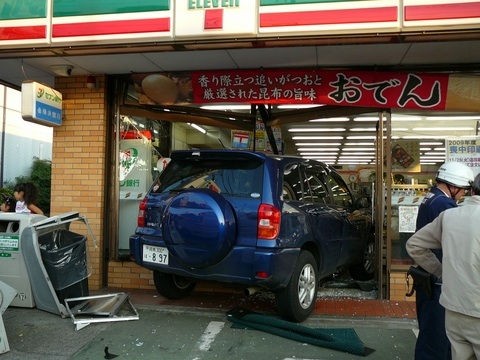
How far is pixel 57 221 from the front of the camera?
18.3 feet

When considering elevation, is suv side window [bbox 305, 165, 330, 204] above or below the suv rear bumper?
above

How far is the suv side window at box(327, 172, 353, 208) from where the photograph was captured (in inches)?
259

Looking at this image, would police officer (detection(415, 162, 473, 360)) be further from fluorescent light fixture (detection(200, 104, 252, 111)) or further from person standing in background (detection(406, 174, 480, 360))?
fluorescent light fixture (detection(200, 104, 252, 111))

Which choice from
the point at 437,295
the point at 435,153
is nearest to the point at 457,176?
the point at 437,295

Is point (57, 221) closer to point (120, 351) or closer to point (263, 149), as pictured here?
point (120, 351)

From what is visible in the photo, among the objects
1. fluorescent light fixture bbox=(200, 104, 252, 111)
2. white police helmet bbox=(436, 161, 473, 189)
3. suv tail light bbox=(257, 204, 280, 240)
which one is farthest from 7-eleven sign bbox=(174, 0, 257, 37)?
white police helmet bbox=(436, 161, 473, 189)

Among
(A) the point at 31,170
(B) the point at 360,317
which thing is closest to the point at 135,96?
(B) the point at 360,317

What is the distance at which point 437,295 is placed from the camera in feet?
A: 11.3

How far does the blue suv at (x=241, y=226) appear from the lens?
4805 mm

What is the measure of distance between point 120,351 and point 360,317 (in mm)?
2703

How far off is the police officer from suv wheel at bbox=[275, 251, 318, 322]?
5.32 ft

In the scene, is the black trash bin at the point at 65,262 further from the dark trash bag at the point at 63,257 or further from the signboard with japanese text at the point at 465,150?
the signboard with japanese text at the point at 465,150

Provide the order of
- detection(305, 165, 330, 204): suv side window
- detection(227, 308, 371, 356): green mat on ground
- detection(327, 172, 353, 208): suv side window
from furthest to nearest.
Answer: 1. detection(327, 172, 353, 208): suv side window
2. detection(305, 165, 330, 204): suv side window
3. detection(227, 308, 371, 356): green mat on ground

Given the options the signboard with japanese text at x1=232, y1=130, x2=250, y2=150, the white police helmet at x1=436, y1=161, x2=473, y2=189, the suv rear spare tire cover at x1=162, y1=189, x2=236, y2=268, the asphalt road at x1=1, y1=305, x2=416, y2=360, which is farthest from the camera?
the signboard with japanese text at x1=232, y1=130, x2=250, y2=150
